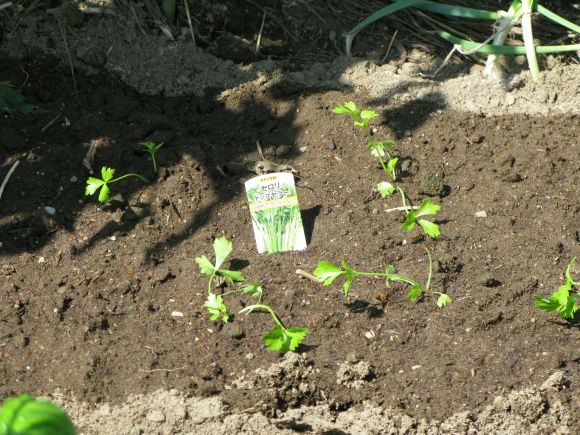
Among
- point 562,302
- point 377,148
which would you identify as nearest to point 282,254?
point 377,148

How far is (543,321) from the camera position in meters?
2.62

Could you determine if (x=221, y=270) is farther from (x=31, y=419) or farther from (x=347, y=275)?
(x=31, y=419)

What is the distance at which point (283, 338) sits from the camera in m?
2.41

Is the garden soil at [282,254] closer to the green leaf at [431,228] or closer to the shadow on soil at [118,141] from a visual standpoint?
the shadow on soil at [118,141]

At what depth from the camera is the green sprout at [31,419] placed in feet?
4.00

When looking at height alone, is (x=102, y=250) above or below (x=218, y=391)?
above

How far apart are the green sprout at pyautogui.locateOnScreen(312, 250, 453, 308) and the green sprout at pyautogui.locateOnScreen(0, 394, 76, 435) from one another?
135 cm

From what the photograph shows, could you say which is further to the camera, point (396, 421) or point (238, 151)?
point (238, 151)

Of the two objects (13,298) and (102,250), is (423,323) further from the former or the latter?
(13,298)

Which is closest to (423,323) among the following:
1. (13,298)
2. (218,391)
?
(218,391)

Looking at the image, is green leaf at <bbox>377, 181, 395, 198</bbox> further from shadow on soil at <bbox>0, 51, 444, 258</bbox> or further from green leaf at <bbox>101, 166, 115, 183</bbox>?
green leaf at <bbox>101, 166, 115, 183</bbox>

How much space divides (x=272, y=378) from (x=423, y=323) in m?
0.57

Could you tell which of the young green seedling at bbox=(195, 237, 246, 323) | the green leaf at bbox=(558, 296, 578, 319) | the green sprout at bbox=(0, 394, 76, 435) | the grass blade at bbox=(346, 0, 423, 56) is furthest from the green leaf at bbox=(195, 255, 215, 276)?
the grass blade at bbox=(346, 0, 423, 56)

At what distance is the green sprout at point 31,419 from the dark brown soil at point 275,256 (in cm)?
117
